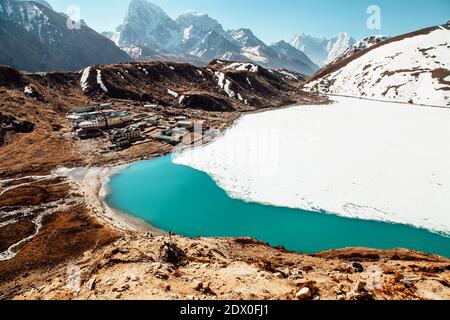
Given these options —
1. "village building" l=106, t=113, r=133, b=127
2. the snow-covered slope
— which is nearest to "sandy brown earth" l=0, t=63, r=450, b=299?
"village building" l=106, t=113, r=133, b=127

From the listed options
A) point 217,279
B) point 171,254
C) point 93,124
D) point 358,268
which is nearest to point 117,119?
point 93,124

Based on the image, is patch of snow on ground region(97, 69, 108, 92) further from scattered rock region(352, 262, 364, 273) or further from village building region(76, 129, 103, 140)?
scattered rock region(352, 262, 364, 273)

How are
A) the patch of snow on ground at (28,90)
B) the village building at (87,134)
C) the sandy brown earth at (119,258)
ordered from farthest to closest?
the patch of snow on ground at (28,90), the village building at (87,134), the sandy brown earth at (119,258)

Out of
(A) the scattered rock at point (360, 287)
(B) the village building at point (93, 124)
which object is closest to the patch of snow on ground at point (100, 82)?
(B) the village building at point (93, 124)

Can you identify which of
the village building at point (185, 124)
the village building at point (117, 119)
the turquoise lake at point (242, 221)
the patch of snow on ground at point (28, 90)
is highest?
the patch of snow on ground at point (28, 90)

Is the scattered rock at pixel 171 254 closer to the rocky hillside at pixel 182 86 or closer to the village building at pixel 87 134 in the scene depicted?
the village building at pixel 87 134

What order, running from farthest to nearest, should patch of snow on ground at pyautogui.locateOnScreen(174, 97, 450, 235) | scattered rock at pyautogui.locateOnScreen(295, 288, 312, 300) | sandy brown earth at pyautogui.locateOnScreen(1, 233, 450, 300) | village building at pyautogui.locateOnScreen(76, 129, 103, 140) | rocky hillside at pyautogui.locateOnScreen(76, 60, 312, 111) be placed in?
rocky hillside at pyautogui.locateOnScreen(76, 60, 312, 111) < village building at pyautogui.locateOnScreen(76, 129, 103, 140) < patch of snow on ground at pyautogui.locateOnScreen(174, 97, 450, 235) < sandy brown earth at pyautogui.locateOnScreen(1, 233, 450, 300) < scattered rock at pyautogui.locateOnScreen(295, 288, 312, 300)
